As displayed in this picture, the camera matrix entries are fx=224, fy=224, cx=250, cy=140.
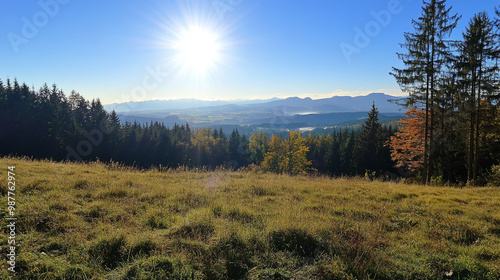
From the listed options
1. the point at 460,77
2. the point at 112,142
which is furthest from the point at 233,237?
the point at 112,142

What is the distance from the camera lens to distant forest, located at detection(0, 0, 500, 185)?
Answer: 17047 mm

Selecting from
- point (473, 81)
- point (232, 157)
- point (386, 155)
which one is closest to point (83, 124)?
point (232, 157)

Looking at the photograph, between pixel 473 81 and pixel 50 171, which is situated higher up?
pixel 473 81

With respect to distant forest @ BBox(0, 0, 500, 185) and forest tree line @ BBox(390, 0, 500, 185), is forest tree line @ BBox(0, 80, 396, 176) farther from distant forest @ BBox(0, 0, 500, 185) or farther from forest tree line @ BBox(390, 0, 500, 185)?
forest tree line @ BBox(390, 0, 500, 185)

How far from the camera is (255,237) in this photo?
Result: 4680mm

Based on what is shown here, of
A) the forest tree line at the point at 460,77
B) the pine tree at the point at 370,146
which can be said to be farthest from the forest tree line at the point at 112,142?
the forest tree line at the point at 460,77

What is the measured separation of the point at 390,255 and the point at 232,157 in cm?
7857

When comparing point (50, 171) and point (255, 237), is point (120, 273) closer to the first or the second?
point (255, 237)

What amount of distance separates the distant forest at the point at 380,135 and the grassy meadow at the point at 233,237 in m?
8.61

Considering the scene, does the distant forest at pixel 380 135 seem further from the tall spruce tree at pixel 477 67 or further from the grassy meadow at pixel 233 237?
the grassy meadow at pixel 233 237

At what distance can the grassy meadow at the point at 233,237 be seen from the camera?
3.76 m

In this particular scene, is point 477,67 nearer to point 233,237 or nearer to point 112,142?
point 233,237

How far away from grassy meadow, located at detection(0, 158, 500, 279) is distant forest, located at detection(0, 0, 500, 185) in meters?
8.61

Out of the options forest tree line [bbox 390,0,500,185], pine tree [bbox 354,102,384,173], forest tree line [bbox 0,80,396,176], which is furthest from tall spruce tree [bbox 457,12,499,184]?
pine tree [bbox 354,102,384,173]
